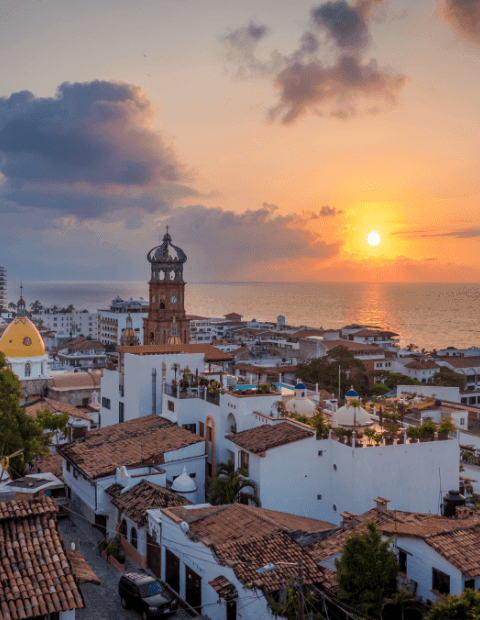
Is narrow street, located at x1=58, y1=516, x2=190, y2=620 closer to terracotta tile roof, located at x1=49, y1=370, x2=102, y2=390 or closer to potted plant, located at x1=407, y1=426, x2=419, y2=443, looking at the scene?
potted plant, located at x1=407, y1=426, x2=419, y2=443

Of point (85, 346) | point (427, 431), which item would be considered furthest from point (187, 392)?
point (85, 346)

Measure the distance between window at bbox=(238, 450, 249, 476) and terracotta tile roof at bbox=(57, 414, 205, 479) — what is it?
2661 millimetres

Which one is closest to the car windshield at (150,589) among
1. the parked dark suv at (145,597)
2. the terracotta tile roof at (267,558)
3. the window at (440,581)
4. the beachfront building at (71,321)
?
the parked dark suv at (145,597)

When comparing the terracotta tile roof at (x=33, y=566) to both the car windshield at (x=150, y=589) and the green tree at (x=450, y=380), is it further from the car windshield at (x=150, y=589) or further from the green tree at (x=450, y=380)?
the green tree at (x=450, y=380)

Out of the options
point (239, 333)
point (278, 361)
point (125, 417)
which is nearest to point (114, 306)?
point (239, 333)

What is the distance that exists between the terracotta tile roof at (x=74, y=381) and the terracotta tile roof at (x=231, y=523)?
3504 centimetres

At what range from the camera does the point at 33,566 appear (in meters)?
11.7

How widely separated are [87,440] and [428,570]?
18.7 m

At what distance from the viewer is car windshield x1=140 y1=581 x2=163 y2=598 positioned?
17.9 metres

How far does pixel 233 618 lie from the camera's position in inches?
672

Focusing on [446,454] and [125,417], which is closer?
[446,454]

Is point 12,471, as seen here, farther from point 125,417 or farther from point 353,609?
point 353,609

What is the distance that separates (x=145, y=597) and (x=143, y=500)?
5306mm

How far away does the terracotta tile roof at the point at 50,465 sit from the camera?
31827 mm
